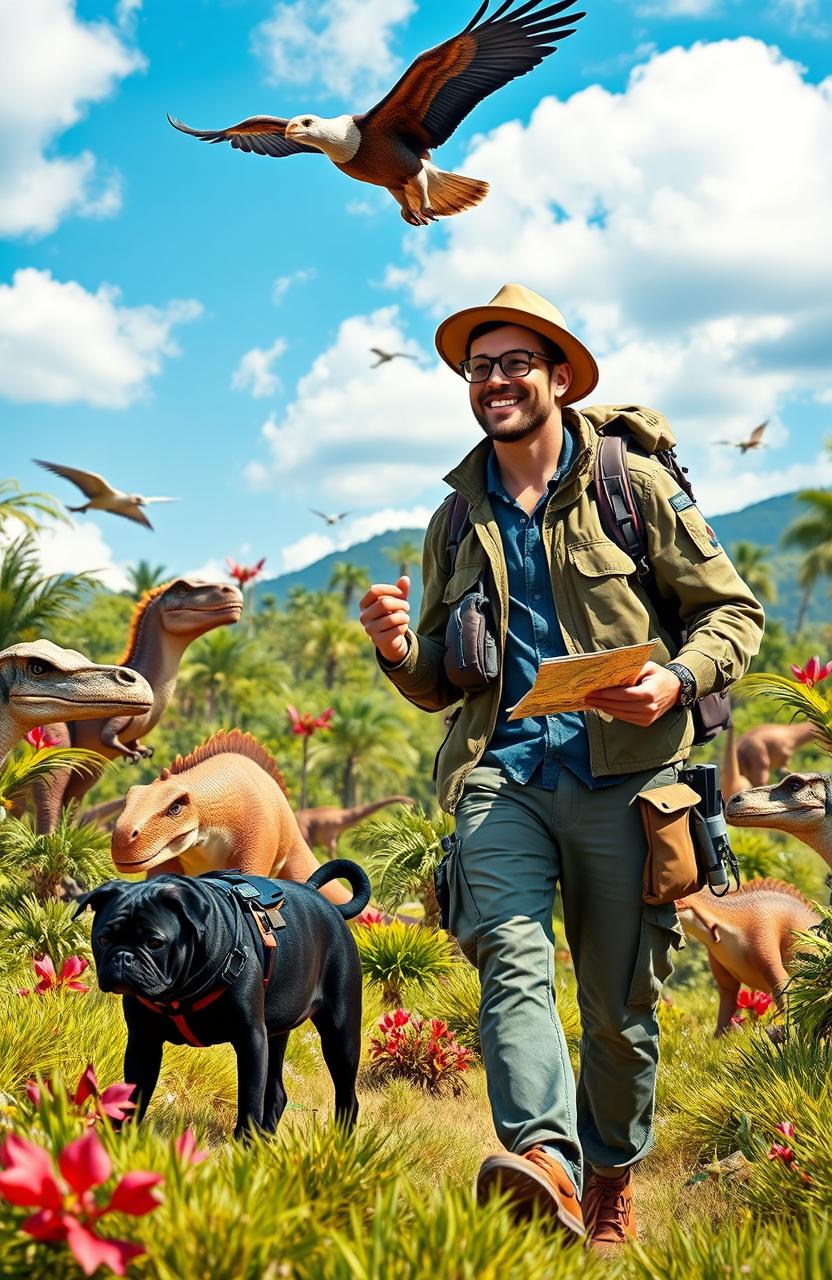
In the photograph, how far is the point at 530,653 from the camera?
144 inches

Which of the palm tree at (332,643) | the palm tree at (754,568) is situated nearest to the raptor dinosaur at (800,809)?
the palm tree at (332,643)

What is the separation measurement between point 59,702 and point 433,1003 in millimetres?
3596

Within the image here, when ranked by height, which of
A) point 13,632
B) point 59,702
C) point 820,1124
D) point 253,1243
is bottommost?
point 820,1124

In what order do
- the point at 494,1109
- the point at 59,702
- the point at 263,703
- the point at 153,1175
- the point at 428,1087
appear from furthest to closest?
1. the point at 263,703
2. the point at 428,1087
3. the point at 59,702
4. the point at 494,1109
5. the point at 153,1175

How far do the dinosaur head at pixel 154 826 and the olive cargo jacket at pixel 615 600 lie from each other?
3065 millimetres

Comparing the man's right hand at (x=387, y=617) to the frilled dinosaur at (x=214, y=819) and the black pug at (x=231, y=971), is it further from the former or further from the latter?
the frilled dinosaur at (x=214, y=819)

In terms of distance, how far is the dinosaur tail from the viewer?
10.4m

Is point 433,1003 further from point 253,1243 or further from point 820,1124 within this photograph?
point 253,1243

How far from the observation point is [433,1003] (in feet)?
24.9

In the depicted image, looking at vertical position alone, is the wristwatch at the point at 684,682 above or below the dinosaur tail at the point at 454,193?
below

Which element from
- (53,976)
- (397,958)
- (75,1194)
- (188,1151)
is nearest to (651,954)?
(188,1151)

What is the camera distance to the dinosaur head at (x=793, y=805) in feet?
21.4

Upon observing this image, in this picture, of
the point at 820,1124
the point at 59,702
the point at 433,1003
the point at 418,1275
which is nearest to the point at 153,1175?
the point at 418,1275

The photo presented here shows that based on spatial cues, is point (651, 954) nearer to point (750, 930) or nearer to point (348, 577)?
point (750, 930)
